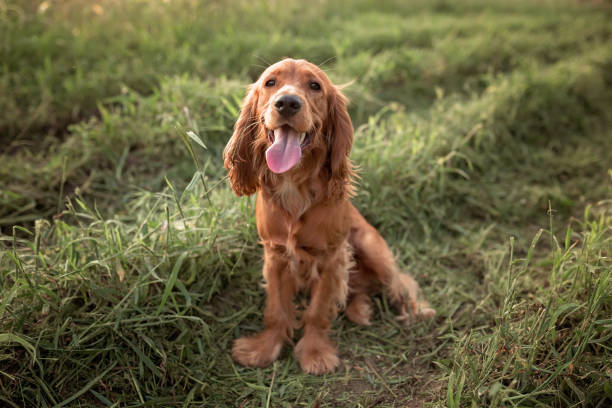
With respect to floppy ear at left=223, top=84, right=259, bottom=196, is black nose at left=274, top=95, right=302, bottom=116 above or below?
above

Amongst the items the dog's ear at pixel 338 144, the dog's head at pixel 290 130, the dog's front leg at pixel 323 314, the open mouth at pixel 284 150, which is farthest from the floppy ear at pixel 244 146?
the dog's front leg at pixel 323 314

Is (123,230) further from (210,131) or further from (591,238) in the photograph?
(591,238)

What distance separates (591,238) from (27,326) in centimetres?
313

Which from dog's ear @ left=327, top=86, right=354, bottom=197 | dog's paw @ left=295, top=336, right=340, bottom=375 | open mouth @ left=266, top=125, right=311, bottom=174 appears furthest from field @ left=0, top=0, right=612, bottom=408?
dog's ear @ left=327, top=86, right=354, bottom=197

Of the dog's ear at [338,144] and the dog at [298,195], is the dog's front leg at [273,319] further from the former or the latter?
the dog's ear at [338,144]

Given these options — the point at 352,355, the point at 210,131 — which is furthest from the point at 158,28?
the point at 352,355

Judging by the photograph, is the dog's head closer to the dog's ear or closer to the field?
the dog's ear

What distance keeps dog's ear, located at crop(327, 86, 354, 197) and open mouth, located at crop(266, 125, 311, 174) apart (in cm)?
27

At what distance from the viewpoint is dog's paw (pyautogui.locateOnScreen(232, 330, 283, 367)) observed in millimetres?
2570

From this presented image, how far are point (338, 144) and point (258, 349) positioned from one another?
Answer: 1.28 meters

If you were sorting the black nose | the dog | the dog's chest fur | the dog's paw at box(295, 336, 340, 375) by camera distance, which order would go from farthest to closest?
the dog's paw at box(295, 336, 340, 375), the dog's chest fur, the dog, the black nose

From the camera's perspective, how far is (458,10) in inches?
336

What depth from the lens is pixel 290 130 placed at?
215cm

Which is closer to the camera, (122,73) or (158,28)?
(122,73)
